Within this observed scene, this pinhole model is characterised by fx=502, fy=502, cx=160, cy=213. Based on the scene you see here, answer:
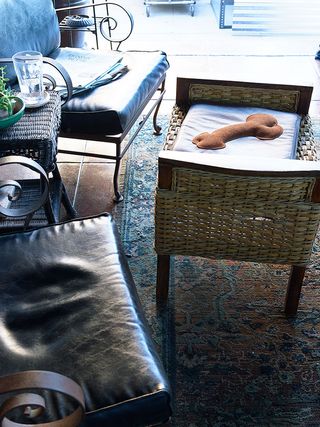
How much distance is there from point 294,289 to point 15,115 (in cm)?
102


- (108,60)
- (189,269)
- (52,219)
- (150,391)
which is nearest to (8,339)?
(150,391)

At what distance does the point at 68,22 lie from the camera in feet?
9.33

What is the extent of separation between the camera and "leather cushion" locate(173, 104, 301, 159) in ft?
5.44

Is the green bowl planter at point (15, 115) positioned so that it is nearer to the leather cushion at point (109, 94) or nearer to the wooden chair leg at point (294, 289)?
the leather cushion at point (109, 94)

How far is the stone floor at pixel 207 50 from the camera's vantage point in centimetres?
310

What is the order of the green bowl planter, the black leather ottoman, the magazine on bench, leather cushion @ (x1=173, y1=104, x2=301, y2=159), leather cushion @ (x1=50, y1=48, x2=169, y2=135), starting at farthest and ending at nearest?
the magazine on bench, leather cushion @ (x1=50, y1=48, x2=169, y2=135), leather cushion @ (x1=173, y1=104, x2=301, y2=159), the green bowl planter, the black leather ottoman

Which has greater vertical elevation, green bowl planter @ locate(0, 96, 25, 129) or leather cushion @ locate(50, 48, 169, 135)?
green bowl planter @ locate(0, 96, 25, 129)

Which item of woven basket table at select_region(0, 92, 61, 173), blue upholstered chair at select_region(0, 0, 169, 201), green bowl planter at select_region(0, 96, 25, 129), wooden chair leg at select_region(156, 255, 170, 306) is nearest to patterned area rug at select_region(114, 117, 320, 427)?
wooden chair leg at select_region(156, 255, 170, 306)

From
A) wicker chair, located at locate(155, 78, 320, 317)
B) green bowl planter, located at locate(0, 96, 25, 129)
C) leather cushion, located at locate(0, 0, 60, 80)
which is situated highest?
leather cushion, located at locate(0, 0, 60, 80)

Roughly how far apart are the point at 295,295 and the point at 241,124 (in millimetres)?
617

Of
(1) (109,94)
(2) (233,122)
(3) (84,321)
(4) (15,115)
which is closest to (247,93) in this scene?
(2) (233,122)

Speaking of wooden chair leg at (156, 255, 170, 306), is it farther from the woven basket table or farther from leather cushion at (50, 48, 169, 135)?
leather cushion at (50, 48, 169, 135)

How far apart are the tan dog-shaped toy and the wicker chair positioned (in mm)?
254

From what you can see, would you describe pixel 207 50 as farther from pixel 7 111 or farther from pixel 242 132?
pixel 7 111
